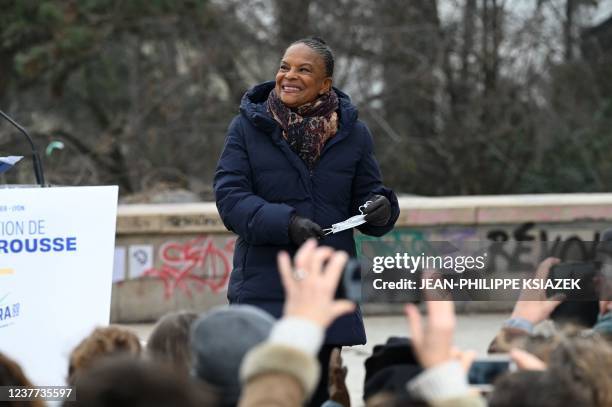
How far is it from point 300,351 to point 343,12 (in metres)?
13.3

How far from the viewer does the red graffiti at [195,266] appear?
9.13 meters

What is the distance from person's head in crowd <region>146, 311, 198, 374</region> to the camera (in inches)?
120

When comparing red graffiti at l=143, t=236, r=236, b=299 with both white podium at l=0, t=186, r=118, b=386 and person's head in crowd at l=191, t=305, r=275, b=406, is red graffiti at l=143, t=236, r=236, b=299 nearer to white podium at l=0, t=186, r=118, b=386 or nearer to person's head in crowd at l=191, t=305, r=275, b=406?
white podium at l=0, t=186, r=118, b=386

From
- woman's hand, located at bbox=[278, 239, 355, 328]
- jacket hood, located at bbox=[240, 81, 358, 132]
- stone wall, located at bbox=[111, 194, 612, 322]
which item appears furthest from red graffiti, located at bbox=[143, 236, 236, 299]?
woman's hand, located at bbox=[278, 239, 355, 328]

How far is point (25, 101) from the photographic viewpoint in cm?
1709

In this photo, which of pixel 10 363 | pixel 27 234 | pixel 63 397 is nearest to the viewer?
pixel 10 363

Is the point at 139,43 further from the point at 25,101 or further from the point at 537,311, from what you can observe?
the point at 537,311

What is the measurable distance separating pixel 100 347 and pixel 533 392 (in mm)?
1312

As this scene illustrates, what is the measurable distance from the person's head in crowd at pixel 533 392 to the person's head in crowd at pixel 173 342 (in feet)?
3.34

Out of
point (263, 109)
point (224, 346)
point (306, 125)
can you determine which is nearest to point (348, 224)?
point (306, 125)

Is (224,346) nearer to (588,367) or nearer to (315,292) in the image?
(315,292)

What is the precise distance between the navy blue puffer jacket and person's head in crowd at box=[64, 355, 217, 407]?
1805 millimetres

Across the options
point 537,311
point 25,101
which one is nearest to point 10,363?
point 537,311

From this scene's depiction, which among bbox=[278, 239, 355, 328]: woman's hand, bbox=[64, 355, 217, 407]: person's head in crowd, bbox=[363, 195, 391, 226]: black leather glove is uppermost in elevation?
bbox=[363, 195, 391, 226]: black leather glove
